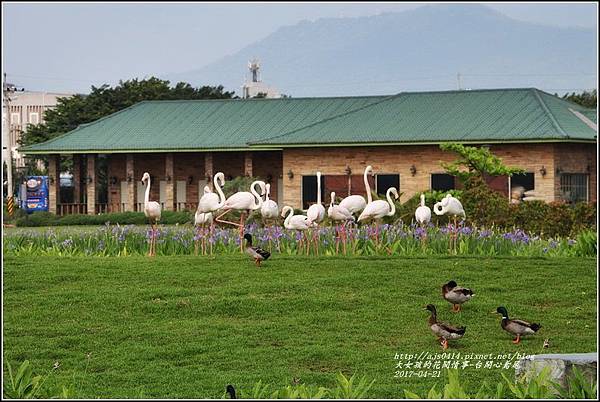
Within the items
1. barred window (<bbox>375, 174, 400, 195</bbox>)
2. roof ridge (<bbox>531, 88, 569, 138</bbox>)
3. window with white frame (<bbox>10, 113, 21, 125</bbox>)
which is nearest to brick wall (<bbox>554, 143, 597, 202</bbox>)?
roof ridge (<bbox>531, 88, 569, 138</bbox>)

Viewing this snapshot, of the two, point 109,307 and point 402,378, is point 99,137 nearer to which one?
point 109,307

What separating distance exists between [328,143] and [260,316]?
25.9 m

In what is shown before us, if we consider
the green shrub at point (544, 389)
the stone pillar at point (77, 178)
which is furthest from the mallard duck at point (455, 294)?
the stone pillar at point (77, 178)

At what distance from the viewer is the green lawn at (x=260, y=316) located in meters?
11.9

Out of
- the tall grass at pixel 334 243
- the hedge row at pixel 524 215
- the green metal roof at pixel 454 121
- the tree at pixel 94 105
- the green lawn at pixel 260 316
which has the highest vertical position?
the tree at pixel 94 105

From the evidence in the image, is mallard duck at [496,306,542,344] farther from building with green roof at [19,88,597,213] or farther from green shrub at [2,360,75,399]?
building with green roof at [19,88,597,213]

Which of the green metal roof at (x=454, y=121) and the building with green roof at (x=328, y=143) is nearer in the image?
the green metal roof at (x=454, y=121)

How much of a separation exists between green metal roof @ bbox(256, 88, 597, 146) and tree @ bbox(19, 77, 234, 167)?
2010 cm

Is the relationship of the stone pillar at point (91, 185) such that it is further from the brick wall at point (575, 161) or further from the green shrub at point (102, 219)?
the brick wall at point (575, 161)

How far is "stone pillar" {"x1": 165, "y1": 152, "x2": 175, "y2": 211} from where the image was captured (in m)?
45.0

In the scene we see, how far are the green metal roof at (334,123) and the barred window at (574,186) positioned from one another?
1461mm

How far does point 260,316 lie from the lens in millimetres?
14375

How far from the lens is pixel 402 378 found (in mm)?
11430

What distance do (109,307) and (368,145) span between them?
25.5 metres
